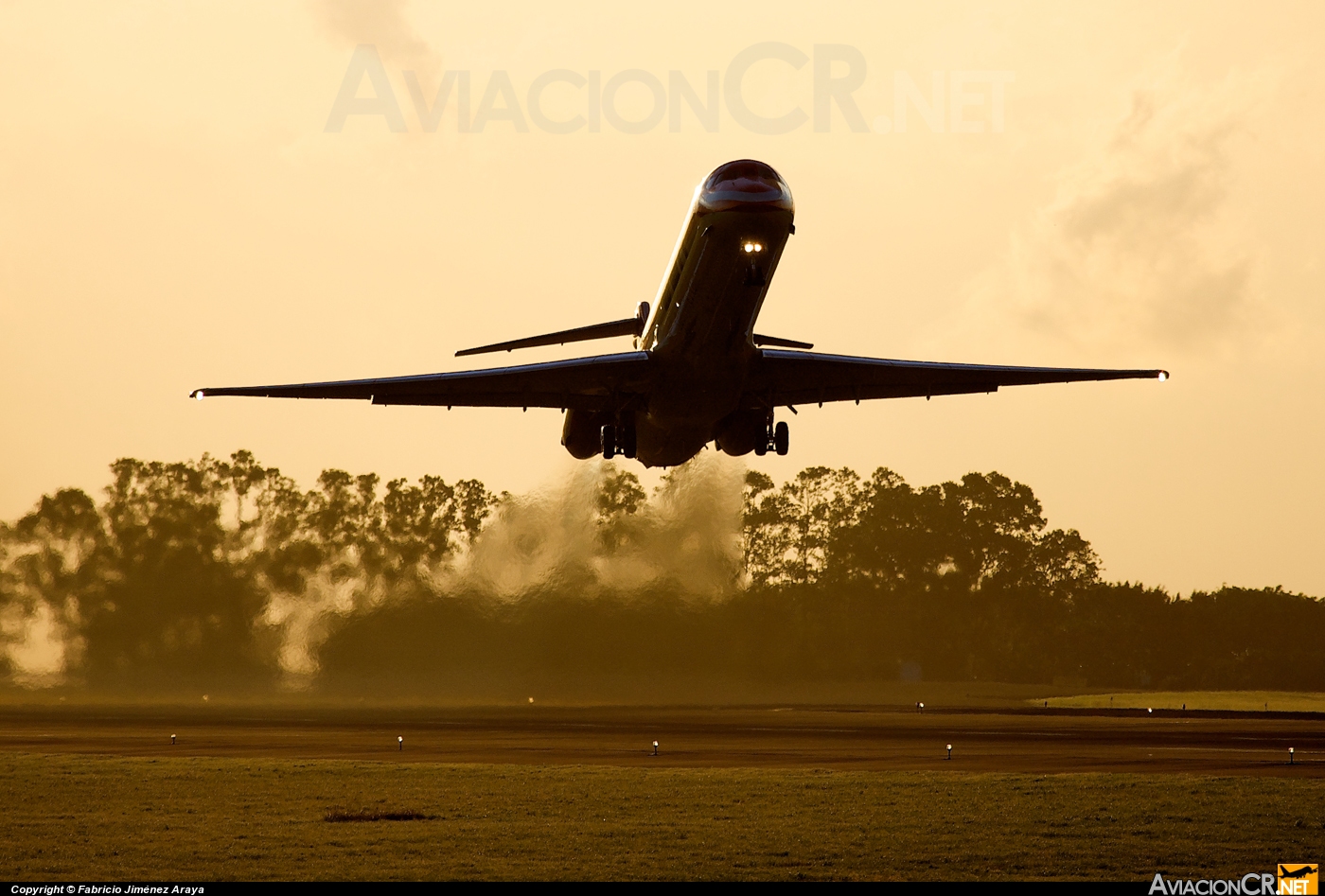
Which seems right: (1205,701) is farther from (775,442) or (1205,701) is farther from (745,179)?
(745,179)

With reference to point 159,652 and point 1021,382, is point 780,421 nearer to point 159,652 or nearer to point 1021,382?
point 1021,382

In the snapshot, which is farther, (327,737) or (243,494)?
(243,494)

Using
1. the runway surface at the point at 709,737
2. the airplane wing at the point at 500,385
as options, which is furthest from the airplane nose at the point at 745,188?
the runway surface at the point at 709,737

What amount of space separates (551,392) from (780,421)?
239 inches

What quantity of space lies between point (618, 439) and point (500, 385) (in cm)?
334

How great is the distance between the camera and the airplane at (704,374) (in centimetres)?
3017

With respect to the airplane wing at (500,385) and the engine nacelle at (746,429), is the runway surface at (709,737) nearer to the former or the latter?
the engine nacelle at (746,429)

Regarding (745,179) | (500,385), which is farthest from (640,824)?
(745,179)

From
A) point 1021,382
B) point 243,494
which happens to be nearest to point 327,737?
point 1021,382

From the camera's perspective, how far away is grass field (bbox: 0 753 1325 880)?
82.1ft

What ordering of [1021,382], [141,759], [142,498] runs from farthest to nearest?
1. [142,498]
2. [141,759]
3. [1021,382]

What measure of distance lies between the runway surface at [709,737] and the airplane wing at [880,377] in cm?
997

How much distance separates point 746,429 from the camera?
38.0m

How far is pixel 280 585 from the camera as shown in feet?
229
